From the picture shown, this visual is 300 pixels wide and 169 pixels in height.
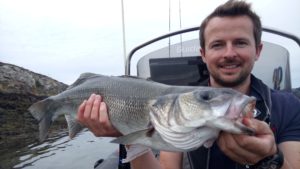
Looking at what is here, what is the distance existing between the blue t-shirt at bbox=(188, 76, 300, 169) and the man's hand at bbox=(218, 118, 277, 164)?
861 millimetres

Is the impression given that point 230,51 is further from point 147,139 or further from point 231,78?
point 147,139

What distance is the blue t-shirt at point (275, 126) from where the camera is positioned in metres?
4.25

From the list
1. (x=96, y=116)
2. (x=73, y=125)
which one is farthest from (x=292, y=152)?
(x=73, y=125)

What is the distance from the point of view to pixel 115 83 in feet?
13.9

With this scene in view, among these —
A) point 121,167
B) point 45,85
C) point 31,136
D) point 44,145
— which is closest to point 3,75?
point 45,85

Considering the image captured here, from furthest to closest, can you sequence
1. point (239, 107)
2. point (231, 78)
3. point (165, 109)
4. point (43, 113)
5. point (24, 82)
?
1. point (24, 82)
2. point (43, 113)
3. point (231, 78)
4. point (165, 109)
5. point (239, 107)

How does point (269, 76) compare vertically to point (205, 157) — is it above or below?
above

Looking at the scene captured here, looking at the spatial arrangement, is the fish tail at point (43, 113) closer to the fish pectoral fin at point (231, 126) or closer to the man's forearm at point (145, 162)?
the man's forearm at point (145, 162)

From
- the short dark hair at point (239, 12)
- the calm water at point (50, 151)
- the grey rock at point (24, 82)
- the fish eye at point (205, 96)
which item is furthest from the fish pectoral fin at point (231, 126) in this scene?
the grey rock at point (24, 82)

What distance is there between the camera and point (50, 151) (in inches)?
547

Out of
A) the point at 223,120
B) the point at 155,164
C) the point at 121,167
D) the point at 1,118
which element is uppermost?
the point at 223,120

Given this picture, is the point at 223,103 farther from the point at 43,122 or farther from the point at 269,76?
the point at 269,76

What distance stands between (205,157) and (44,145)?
38.9 feet

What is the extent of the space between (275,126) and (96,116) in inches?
71.4
